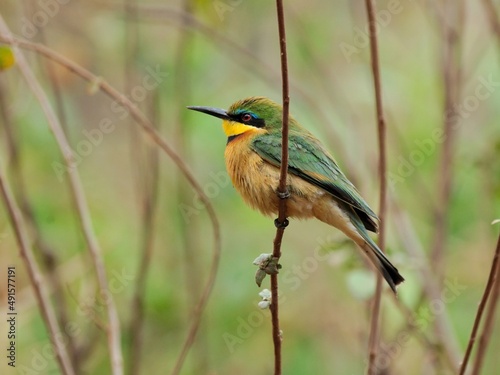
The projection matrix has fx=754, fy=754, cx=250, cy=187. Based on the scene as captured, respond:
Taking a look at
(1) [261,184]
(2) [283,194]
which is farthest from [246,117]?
(2) [283,194]

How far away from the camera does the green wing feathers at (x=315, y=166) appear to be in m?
3.18

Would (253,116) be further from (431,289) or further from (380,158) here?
(431,289)

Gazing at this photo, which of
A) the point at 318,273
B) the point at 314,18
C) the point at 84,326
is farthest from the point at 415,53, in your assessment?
the point at 84,326

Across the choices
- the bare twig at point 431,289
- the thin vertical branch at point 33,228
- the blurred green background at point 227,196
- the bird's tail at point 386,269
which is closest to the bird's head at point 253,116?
the blurred green background at point 227,196

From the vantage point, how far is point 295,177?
3270 millimetres

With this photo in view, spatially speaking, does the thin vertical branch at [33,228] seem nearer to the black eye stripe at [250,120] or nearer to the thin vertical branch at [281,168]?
the black eye stripe at [250,120]

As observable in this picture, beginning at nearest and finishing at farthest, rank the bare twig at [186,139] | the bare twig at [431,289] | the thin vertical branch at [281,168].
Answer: the thin vertical branch at [281,168] → the bare twig at [431,289] → the bare twig at [186,139]

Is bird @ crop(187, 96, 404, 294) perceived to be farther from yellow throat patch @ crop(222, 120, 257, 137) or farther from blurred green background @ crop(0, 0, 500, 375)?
blurred green background @ crop(0, 0, 500, 375)

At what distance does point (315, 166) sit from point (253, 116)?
0.47 metres

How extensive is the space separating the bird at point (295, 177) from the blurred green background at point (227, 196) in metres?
0.25

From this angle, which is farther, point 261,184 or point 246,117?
point 246,117

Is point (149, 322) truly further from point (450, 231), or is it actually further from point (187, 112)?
point (450, 231)

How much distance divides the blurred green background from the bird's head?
483 mm

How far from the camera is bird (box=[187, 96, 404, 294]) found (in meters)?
3.16
